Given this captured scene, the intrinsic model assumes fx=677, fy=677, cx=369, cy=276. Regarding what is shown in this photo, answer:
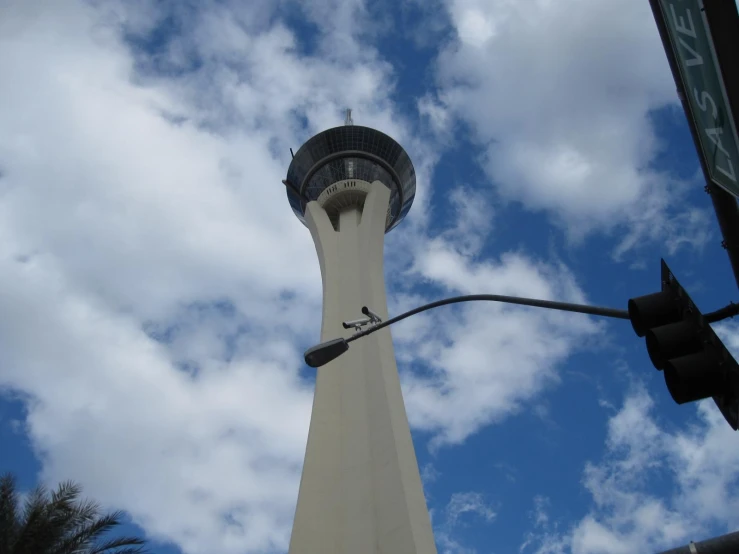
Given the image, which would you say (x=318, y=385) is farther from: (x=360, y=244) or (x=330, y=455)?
(x=360, y=244)

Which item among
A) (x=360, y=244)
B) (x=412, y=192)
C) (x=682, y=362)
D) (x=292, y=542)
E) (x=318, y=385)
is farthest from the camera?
(x=412, y=192)

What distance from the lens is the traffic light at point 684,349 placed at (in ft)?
12.7

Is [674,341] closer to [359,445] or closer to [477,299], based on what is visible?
[477,299]

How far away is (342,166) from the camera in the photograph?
151 feet

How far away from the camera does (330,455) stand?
102ft

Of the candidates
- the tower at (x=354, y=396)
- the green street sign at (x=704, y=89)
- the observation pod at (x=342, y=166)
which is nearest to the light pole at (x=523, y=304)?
the green street sign at (x=704, y=89)

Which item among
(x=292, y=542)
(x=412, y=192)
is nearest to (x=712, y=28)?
(x=292, y=542)

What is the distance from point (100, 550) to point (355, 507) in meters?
16.6

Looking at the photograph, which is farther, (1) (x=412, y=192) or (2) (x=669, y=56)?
(1) (x=412, y=192)

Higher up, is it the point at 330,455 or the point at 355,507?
the point at 330,455

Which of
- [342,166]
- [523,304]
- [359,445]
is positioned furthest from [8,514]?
[342,166]

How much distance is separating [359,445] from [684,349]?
27432 millimetres

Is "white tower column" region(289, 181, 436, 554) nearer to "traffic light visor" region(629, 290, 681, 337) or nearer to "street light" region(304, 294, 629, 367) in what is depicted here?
"street light" region(304, 294, 629, 367)

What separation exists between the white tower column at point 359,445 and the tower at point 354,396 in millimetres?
50
